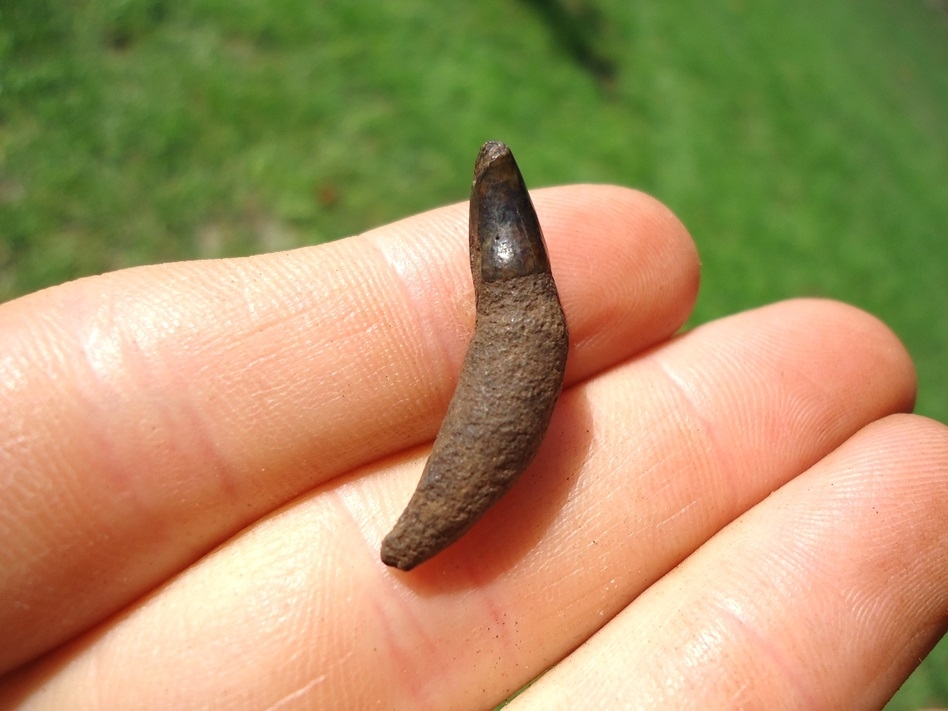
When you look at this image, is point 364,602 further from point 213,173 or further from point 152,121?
point 152,121

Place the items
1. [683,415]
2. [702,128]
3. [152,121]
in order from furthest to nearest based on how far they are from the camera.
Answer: [702,128] < [152,121] < [683,415]

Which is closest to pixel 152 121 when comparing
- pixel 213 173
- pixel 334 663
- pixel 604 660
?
pixel 213 173

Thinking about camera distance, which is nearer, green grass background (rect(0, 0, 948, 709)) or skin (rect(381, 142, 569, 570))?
skin (rect(381, 142, 569, 570))

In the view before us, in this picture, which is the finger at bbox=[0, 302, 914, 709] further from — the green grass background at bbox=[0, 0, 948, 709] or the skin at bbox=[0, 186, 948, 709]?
the green grass background at bbox=[0, 0, 948, 709]

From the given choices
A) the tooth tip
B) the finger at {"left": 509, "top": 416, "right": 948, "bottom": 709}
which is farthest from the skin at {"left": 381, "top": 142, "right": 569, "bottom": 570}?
the finger at {"left": 509, "top": 416, "right": 948, "bottom": 709}

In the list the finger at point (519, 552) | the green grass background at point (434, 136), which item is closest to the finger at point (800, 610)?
the finger at point (519, 552)
